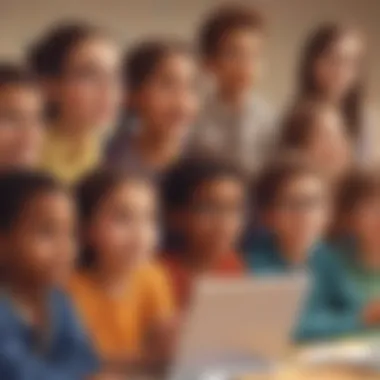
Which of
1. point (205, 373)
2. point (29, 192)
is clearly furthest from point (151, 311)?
point (29, 192)

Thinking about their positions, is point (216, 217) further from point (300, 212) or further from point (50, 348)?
point (50, 348)

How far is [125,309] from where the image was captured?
119 cm

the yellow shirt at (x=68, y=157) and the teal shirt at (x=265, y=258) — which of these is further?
the teal shirt at (x=265, y=258)

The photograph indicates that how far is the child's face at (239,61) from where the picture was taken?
1.24 meters

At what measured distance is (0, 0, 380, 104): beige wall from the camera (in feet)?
3.71

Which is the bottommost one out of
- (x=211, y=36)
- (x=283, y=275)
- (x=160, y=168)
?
(x=283, y=275)

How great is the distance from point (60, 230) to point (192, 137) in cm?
21

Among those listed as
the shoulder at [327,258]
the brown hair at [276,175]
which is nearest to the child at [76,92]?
the brown hair at [276,175]

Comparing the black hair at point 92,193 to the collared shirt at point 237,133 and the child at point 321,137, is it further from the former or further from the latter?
the child at point 321,137

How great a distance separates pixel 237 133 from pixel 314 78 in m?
0.15

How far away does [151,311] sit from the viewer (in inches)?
47.4

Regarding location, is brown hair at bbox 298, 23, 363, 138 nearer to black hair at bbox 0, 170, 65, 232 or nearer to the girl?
the girl

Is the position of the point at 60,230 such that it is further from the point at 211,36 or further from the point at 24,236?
the point at 211,36

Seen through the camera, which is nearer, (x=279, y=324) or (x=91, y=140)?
(x=91, y=140)
